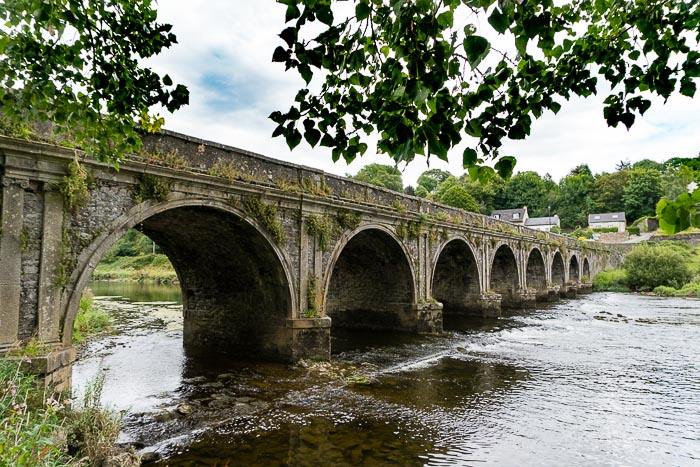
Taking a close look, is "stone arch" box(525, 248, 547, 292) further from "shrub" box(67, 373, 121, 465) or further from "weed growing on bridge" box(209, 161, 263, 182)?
"shrub" box(67, 373, 121, 465)

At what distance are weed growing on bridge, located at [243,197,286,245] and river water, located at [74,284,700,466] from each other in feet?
12.2

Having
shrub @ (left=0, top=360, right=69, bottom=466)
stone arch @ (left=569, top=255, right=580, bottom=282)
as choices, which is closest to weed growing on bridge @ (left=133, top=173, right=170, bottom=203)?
shrub @ (left=0, top=360, right=69, bottom=466)

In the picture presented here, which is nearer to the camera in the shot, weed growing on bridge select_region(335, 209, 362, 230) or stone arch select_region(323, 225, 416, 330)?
weed growing on bridge select_region(335, 209, 362, 230)

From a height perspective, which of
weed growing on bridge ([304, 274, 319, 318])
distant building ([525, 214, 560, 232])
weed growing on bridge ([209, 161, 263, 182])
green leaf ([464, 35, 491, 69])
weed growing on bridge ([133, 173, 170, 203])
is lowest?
weed growing on bridge ([304, 274, 319, 318])

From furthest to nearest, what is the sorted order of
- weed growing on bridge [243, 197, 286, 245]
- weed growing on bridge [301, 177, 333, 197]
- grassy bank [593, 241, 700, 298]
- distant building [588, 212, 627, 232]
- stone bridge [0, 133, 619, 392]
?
distant building [588, 212, 627, 232] < grassy bank [593, 241, 700, 298] < weed growing on bridge [301, 177, 333, 197] < weed growing on bridge [243, 197, 286, 245] < stone bridge [0, 133, 619, 392]

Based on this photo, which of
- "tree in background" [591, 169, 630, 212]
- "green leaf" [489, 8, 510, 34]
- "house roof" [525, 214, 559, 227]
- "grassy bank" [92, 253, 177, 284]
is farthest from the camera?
"tree in background" [591, 169, 630, 212]

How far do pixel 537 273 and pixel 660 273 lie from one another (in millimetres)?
16609

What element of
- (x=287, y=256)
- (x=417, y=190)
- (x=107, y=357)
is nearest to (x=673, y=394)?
(x=287, y=256)

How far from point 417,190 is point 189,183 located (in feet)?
284

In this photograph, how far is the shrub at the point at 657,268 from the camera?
41906 millimetres

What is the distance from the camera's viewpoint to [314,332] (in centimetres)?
1252

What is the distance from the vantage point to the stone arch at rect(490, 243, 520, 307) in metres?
29.6

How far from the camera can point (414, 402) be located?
31.8 feet

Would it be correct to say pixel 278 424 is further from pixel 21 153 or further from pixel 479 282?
pixel 479 282
